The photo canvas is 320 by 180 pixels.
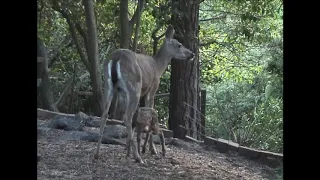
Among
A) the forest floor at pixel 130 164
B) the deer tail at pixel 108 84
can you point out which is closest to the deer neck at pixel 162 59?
the forest floor at pixel 130 164

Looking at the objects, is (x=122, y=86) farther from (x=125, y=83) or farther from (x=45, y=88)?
(x=45, y=88)

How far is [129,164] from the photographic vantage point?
573cm

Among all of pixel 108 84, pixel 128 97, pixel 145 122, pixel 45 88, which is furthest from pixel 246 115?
pixel 108 84

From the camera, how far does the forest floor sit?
5219 mm

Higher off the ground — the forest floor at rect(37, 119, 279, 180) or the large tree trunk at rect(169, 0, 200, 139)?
the large tree trunk at rect(169, 0, 200, 139)

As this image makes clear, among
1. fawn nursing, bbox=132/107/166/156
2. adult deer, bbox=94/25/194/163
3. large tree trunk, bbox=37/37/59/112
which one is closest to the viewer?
adult deer, bbox=94/25/194/163

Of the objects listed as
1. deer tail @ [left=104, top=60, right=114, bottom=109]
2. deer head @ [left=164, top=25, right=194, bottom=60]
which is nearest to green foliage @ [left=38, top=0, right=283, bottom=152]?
deer head @ [left=164, top=25, right=194, bottom=60]

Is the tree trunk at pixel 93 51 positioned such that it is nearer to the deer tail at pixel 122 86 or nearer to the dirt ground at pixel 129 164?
the dirt ground at pixel 129 164

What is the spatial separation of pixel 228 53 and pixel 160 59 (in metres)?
6.12

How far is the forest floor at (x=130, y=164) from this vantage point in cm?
522

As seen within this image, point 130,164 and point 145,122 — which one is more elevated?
point 145,122

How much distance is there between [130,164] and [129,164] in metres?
0.01

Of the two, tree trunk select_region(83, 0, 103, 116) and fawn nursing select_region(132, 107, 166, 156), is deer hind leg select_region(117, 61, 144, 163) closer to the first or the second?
fawn nursing select_region(132, 107, 166, 156)

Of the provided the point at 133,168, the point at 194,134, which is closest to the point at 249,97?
the point at 194,134
